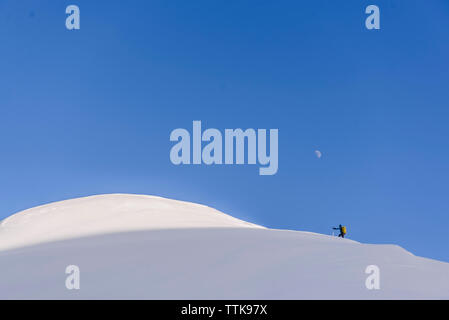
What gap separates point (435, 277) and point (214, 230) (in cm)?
404

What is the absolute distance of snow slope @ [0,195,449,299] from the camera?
4676mm

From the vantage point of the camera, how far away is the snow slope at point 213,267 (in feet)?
Result: 15.3
